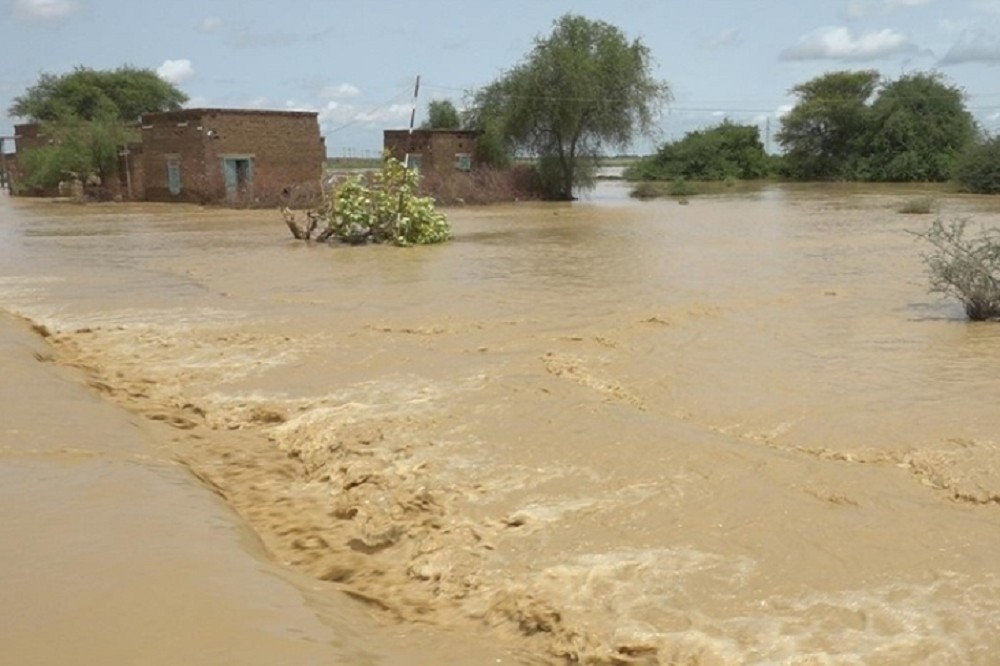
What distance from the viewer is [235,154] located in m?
37.0

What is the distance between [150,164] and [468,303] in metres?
31.3

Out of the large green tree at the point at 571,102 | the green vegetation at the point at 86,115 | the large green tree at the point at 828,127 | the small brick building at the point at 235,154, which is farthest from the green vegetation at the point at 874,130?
the green vegetation at the point at 86,115

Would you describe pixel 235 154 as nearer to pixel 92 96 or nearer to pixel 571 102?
pixel 571 102

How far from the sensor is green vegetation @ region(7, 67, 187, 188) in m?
43.7

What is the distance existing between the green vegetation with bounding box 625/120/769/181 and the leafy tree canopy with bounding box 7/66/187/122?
3036cm

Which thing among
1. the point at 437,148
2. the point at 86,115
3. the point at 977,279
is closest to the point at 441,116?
the point at 437,148

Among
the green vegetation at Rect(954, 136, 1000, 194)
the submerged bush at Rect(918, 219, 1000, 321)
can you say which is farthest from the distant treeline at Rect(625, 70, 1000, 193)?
the submerged bush at Rect(918, 219, 1000, 321)

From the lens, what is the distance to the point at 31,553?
446cm

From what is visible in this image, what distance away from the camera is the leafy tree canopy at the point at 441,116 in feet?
163

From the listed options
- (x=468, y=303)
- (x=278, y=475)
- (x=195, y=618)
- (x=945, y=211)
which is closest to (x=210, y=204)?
(x=945, y=211)

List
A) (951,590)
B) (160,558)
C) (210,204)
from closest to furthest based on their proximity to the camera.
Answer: (951,590), (160,558), (210,204)

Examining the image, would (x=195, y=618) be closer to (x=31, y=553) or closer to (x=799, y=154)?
(x=31, y=553)

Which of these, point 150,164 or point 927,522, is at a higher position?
point 150,164

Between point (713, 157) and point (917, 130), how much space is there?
43.7ft
